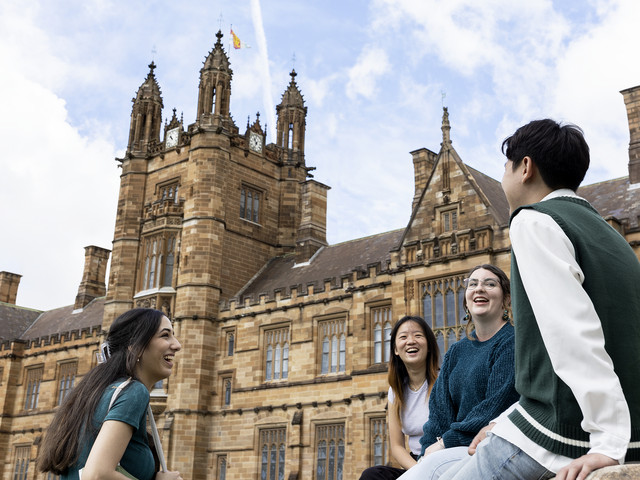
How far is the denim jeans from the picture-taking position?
8.54ft

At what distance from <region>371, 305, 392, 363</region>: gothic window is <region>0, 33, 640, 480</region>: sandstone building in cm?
4

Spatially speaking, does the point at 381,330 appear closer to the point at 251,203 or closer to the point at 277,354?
the point at 277,354

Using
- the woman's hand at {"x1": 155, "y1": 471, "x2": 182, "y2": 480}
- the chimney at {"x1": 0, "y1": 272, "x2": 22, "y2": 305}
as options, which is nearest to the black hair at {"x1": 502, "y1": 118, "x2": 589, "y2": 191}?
the woman's hand at {"x1": 155, "y1": 471, "x2": 182, "y2": 480}

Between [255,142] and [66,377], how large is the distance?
547 inches

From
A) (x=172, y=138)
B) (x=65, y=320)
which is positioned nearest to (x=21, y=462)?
(x=65, y=320)

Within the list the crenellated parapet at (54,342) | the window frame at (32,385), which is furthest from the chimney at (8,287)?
the window frame at (32,385)

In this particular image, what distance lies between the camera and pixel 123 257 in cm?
2970

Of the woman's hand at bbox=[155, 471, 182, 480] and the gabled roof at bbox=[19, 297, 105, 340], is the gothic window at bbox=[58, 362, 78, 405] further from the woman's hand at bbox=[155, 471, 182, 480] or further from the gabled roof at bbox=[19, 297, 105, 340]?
the woman's hand at bbox=[155, 471, 182, 480]

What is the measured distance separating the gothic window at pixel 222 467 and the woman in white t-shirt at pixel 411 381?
2136 cm

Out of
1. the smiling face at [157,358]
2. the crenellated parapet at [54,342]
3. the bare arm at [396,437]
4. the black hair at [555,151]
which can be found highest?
the crenellated parapet at [54,342]

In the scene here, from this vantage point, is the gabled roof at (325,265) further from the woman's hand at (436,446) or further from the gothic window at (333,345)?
the woman's hand at (436,446)

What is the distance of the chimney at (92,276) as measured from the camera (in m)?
38.2

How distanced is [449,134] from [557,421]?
2037 cm

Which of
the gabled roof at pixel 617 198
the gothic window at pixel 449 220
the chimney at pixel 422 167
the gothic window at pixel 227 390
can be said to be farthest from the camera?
the gothic window at pixel 227 390
